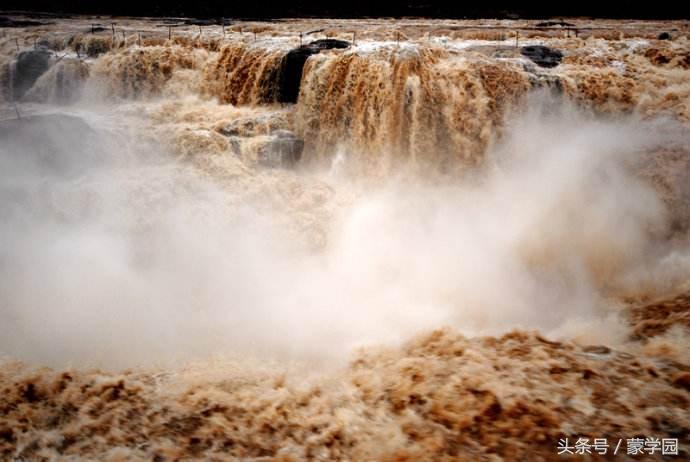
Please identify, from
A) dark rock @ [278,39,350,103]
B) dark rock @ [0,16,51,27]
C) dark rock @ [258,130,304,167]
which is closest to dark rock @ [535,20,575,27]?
dark rock @ [278,39,350,103]

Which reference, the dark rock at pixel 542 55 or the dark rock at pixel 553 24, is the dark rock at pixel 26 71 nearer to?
the dark rock at pixel 542 55

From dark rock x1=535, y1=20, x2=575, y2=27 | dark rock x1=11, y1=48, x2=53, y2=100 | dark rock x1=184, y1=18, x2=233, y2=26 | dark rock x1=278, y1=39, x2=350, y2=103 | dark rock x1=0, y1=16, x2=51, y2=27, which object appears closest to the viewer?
dark rock x1=278, y1=39, x2=350, y2=103

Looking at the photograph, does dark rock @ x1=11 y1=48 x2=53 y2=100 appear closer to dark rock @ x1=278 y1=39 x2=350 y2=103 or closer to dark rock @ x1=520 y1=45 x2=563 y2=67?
dark rock @ x1=278 y1=39 x2=350 y2=103

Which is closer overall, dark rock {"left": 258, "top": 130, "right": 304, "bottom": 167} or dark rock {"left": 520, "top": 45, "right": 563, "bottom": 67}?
dark rock {"left": 258, "top": 130, "right": 304, "bottom": 167}

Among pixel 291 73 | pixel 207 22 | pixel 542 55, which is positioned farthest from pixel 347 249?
pixel 207 22

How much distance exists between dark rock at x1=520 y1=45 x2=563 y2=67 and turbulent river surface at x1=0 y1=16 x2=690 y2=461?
10 cm

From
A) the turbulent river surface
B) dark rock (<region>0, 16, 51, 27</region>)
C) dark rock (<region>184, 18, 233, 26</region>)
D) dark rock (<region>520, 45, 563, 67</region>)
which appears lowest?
the turbulent river surface

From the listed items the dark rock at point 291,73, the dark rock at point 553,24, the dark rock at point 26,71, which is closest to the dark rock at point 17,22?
the dark rock at point 26,71

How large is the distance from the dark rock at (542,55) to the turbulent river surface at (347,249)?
10cm

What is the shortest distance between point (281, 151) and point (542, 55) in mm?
5237

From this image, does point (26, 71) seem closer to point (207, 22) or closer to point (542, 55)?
point (207, 22)

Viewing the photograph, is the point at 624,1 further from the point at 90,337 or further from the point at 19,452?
the point at 19,452

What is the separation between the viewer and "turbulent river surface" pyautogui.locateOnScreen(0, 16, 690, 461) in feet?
10.5

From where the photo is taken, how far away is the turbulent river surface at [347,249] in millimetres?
3203
